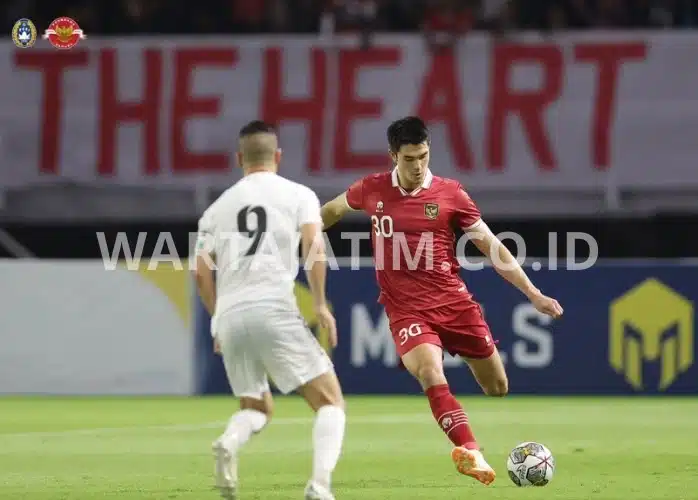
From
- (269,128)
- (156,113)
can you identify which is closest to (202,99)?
(156,113)

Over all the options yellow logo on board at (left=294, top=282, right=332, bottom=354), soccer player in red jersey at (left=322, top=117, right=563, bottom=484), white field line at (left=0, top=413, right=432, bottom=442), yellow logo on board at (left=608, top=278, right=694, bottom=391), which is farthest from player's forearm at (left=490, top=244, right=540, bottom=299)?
yellow logo on board at (left=608, top=278, right=694, bottom=391)

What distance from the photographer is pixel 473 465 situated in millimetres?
8172

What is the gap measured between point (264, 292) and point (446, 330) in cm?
217

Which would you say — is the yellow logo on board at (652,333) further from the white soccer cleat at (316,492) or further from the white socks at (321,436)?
the white soccer cleat at (316,492)

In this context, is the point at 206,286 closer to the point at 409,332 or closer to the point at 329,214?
the point at 409,332

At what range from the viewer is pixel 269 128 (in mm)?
7555

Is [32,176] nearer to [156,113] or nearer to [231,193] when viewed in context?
[156,113]

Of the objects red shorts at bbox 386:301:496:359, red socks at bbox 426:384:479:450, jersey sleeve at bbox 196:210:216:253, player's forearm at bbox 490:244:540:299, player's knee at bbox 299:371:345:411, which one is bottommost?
red socks at bbox 426:384:479:450

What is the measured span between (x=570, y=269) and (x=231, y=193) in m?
8.95

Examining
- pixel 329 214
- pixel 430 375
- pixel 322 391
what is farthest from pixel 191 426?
pixel 322 391

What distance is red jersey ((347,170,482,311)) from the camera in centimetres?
924

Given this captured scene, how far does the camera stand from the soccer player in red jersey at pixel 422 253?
905cm

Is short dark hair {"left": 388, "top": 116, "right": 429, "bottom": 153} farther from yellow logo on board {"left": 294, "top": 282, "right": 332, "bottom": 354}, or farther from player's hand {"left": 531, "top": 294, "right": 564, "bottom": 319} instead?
yellow logo on board {"left": 294, "top": 282, "right": 332, "bottom": 354}

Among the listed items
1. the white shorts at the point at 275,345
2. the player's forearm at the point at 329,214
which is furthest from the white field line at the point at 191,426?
the white shorts at the point at 275,345
